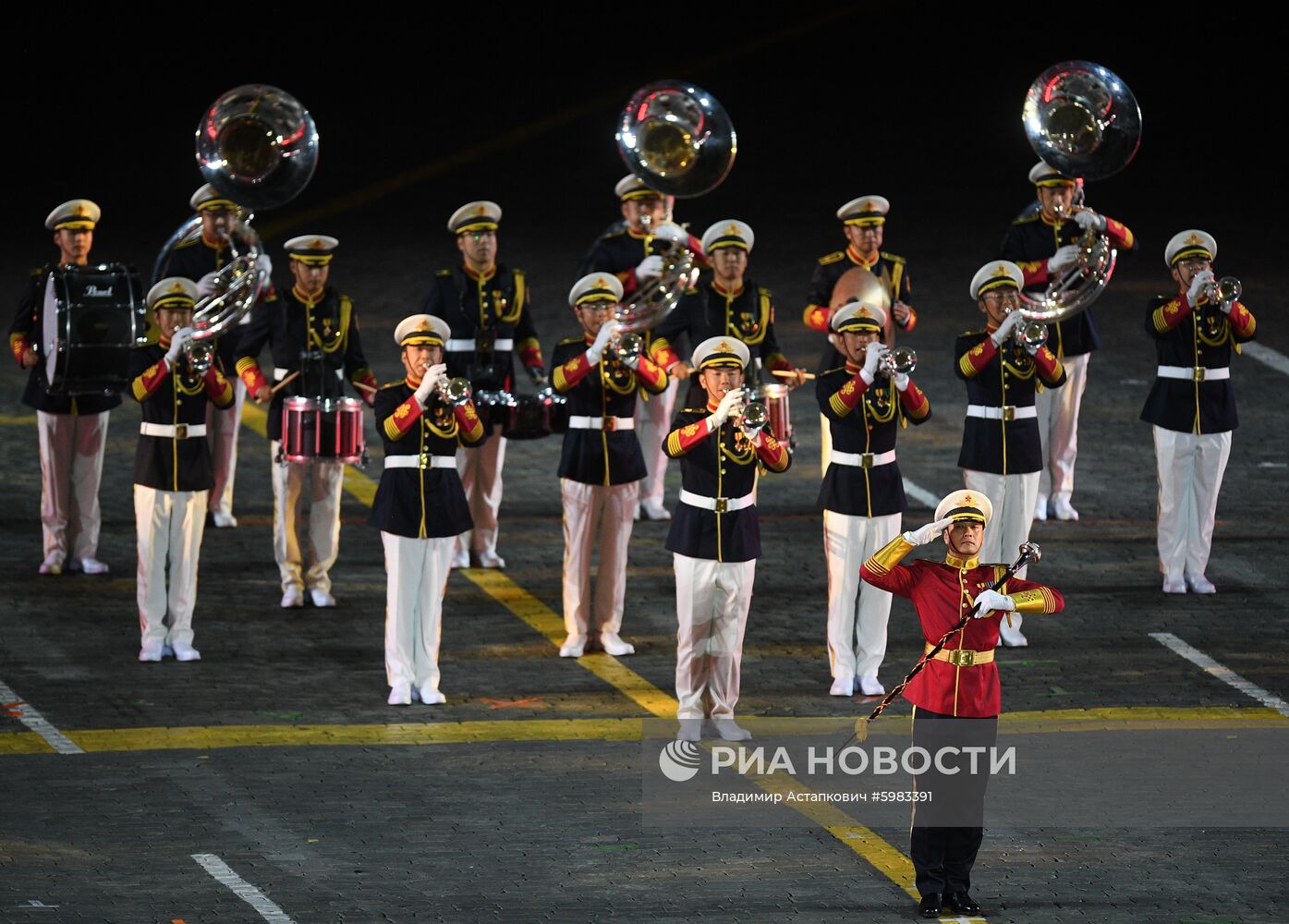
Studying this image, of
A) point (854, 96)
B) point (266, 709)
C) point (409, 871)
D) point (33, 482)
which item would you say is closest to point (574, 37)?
point (854, 96)

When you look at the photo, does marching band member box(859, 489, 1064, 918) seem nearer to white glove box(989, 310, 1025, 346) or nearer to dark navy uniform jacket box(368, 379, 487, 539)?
dark navy uniform jacket box(368, 379, 487, 539)

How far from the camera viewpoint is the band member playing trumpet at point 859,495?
13945mm

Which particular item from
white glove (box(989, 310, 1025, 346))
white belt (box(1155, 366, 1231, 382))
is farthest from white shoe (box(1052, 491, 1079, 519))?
white glove (box(989, 310, 1025, 346))

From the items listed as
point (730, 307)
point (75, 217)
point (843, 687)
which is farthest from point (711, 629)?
point (75, 217)

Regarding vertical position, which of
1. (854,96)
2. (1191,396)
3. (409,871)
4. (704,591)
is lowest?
(409,871)

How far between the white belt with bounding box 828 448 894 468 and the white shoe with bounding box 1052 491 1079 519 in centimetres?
408

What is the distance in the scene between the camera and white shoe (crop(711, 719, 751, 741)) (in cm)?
1315

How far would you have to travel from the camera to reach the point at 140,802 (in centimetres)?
1194

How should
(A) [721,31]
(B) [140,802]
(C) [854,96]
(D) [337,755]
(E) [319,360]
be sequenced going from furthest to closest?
(A) [721,31] < (C) [854,96] < (E) [319,360] < (D) [337,755] < (B) [140,802]

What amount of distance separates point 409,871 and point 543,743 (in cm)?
204

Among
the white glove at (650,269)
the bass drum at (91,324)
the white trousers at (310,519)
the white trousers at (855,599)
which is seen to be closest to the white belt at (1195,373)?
the white trousers at (855,599)

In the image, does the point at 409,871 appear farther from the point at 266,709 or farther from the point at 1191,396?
the point at 1191,396

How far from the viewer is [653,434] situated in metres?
17.8

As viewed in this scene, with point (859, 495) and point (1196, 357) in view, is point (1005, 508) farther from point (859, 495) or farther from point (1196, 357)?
point (1196, 357)
